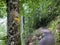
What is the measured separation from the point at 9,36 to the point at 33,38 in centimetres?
365

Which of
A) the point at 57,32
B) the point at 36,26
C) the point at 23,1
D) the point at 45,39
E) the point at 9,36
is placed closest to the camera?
the point at 9,36

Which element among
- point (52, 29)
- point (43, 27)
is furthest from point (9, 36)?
point (43, 27)

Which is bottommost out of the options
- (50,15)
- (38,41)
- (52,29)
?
(38,41)

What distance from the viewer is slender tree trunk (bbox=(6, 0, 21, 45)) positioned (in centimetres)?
226

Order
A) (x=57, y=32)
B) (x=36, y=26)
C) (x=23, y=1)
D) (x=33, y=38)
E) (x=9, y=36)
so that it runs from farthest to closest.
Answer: (x=36, y=26)
(x=33, y=38)
(x=57, y=32)
(x=23, y=1)
(x=9, y=36)

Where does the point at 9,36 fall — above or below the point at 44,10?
below

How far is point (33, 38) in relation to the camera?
5.89m

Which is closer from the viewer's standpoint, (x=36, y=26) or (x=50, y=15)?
(x=50, y=15)

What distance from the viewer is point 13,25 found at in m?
2.29

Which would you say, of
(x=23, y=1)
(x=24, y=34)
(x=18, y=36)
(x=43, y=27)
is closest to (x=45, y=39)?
(x=43, y=27)

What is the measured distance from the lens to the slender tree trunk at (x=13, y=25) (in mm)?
2256

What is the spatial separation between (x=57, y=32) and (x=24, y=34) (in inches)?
64.2

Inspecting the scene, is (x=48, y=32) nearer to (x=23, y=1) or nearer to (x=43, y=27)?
(x=43, y=27)

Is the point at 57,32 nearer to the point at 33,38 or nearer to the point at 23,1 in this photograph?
the point at 33,38
